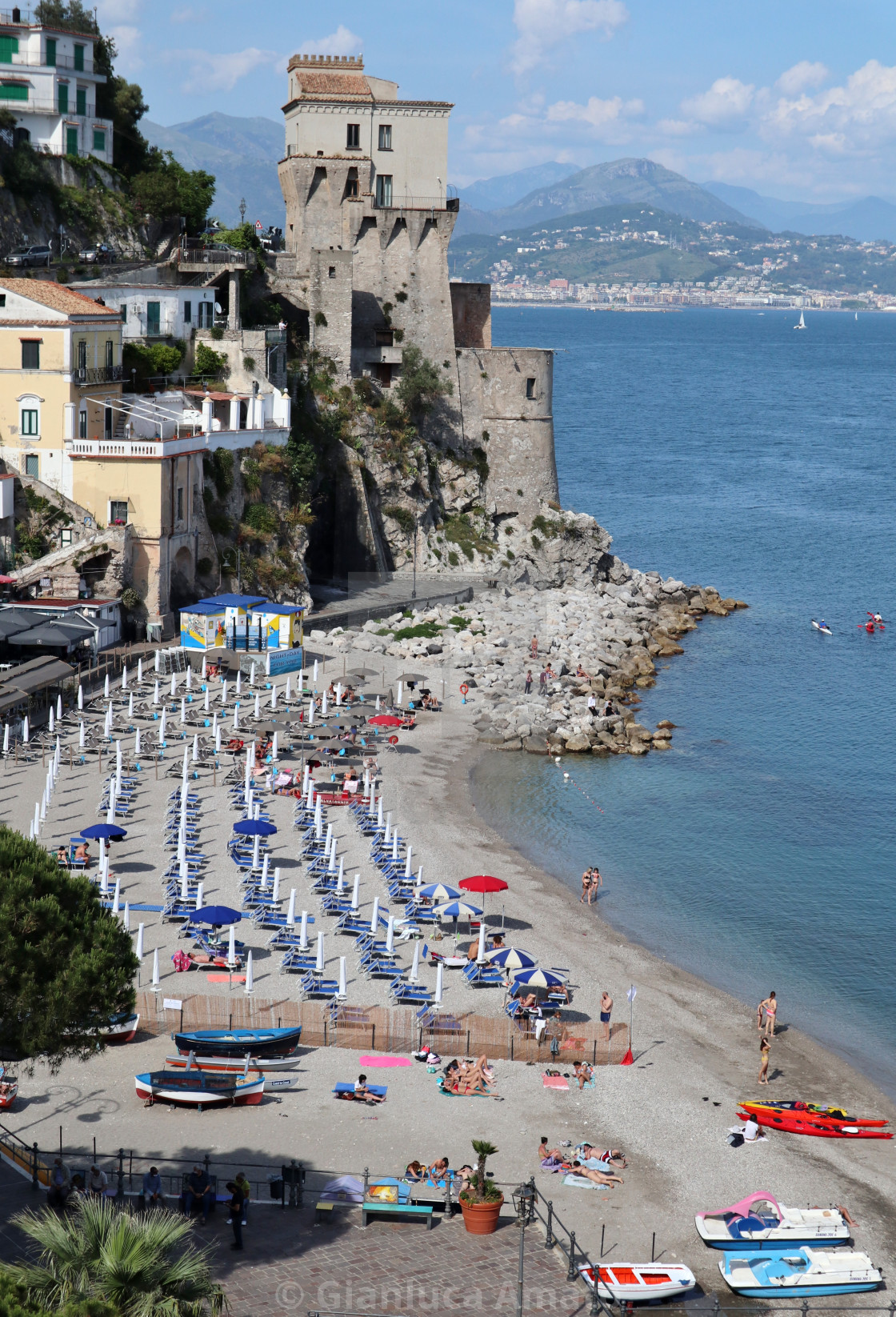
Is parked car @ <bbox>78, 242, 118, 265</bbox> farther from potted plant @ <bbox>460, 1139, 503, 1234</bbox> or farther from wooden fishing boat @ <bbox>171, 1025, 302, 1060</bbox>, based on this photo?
potted plant @ <bbox>460, 1139, 503, 1234</bbox>

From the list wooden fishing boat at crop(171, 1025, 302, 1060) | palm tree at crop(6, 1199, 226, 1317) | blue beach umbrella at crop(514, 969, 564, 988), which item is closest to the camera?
palm tree at crop(6, 1199, 226, 1317)

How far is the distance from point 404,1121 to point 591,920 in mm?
12151

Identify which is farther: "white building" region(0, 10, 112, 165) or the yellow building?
"white building" region(0, 10, 112, 165)

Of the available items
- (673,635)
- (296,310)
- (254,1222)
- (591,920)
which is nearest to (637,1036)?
(591,920)

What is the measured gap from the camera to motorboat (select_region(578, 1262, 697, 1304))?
1838cm

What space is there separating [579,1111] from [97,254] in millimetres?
47161

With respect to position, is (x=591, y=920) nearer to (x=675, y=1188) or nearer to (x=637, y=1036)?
(x=637, y=1036)

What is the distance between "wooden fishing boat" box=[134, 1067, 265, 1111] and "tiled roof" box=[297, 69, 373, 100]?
53.7 meters

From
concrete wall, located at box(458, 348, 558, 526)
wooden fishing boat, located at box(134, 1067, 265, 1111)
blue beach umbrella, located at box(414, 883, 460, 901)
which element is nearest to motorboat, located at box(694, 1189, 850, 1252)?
wooden fishing boat, located at box(134, 1067, 265, 1111)

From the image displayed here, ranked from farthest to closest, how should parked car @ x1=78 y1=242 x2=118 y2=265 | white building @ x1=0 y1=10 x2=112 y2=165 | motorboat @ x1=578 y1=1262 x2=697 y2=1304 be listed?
white building @ x1=0 y1=10 x2=112 y2=165, parked car @ x1=78 y1=242 x2=118 y2=265, motorboat @ x1=578 y1=1262 x2=697 y2=1304

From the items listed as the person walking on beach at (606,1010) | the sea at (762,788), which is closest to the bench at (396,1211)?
the person walking on beach at (606,1010)

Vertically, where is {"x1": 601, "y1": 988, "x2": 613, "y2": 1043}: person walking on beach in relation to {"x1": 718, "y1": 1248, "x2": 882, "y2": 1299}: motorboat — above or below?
above

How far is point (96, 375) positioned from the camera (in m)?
51.6

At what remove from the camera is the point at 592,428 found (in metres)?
147
